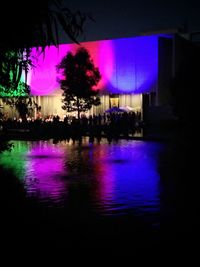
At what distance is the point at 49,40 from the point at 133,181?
5445mm

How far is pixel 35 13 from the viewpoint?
4.96 m

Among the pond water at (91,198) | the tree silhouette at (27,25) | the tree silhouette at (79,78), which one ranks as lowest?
the pond water at (91,198)

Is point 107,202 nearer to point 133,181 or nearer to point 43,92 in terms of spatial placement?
point 133,181

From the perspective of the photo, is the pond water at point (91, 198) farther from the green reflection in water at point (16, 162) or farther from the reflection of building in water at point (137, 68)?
the reflection of building in water at point (137, 68)

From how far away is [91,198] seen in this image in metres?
8.30

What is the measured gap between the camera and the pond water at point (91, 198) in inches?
235

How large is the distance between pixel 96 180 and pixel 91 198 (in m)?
2.16

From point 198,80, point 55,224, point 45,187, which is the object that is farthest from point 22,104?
point 198,80

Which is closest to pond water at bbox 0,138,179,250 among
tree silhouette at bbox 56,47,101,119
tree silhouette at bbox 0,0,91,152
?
tree silhouette at bbox 0,0,91,152

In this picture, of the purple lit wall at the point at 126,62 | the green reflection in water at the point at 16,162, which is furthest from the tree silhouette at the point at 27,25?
the purple lit wall at the point at 126,62

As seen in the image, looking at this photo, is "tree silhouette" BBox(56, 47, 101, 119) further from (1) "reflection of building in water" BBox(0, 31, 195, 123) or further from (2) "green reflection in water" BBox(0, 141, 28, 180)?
(2) "green reflection in water" BBox(0, 141, 28, 180)

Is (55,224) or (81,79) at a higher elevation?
(81,79)

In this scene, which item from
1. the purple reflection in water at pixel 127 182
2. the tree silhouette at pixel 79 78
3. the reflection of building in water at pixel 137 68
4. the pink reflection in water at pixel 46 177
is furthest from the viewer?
the reflection of building in water at pixel 137 68

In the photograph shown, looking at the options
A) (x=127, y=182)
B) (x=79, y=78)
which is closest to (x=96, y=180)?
(x=127, y=182)
